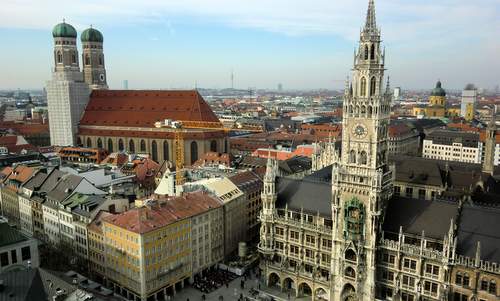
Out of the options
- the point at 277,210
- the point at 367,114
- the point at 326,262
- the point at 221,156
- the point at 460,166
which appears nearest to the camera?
the point at 367,114

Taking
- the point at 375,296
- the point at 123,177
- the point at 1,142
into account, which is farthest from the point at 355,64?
the point at 1,142

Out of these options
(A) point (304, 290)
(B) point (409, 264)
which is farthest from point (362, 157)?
(A) point (304, 290)

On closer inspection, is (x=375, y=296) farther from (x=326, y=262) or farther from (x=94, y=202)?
(x=94, y=202)

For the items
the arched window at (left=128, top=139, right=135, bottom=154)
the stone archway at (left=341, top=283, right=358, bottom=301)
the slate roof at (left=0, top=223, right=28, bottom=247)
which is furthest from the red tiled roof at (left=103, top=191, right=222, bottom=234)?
the arched window at (left=128, top=139, right=135, bottom=154)

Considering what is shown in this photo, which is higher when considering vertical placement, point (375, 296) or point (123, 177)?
point (123, 177)

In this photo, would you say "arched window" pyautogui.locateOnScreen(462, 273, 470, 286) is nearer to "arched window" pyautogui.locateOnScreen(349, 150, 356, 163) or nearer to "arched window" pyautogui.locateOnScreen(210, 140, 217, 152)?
"arched window" pyautogui.locateOnScreen(349, 150, 356, 163)

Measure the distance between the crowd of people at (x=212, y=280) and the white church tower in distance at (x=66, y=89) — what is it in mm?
124150

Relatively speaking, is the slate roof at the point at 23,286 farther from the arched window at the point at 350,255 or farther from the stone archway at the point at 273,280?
the arched window at the point at 350,255

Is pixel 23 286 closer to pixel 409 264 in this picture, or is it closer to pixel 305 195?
pixel 305 195

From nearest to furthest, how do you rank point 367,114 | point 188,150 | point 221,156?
point 367,114 → point 221,156 → point 188,150

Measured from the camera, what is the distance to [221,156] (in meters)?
150

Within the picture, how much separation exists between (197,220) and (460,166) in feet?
257

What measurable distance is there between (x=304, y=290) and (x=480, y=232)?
32679 millimetres

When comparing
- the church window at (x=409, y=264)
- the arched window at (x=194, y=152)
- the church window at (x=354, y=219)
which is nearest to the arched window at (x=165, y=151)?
the arched window at (x=194, y=152)
